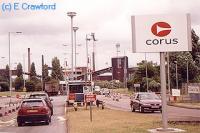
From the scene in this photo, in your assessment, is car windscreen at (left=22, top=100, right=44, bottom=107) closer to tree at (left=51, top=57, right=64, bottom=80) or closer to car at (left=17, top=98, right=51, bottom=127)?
car at (left=17, top=98, right=51, bottom=127)

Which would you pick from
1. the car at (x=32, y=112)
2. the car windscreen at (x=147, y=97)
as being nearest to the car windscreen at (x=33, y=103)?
the car at (x=32, y=112)

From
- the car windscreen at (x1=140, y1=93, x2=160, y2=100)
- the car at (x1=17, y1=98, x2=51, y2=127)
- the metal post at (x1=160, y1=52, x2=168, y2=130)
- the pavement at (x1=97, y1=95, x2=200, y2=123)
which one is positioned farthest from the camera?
the car windscreen at (x1=140, y1=93, x2=160, y2=100)

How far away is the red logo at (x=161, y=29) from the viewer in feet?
63.9

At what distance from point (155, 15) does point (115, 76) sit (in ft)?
486

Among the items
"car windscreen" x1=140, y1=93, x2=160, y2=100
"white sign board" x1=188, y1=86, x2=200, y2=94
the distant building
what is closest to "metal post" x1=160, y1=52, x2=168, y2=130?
"car windscreen" x1=140, y1=93, x2=160, y2=100

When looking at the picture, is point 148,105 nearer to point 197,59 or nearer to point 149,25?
point 149,25

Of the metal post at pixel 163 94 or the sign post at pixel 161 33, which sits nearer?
the metal post at pixel 163 94

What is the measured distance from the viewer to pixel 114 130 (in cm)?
2112

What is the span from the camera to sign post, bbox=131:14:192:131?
19469 mm

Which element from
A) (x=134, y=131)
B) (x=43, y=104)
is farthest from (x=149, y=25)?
(x=43, y=104)

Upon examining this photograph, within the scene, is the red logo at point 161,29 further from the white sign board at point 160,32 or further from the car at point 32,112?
the car at point 32,112

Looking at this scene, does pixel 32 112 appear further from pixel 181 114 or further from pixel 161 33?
pixel 161 33

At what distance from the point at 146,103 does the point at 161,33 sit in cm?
1910

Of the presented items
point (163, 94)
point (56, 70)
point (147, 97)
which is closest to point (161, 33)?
point (163, 94)
